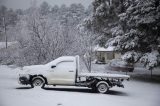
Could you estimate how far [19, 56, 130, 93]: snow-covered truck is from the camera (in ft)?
22.0

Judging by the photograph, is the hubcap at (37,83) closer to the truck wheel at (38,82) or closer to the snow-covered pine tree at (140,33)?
the truck wheel at (38,82)

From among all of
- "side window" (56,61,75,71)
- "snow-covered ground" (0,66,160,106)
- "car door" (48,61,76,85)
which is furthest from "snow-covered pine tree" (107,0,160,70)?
"car door" (48,61,76,85)

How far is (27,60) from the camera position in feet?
24.3

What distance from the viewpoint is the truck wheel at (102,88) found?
666 cm

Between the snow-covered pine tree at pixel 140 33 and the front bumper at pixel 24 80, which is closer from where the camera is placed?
the front bumper at pixel 24 80

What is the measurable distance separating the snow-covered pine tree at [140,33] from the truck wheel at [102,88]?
6.07ft

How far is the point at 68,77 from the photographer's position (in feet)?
22.2

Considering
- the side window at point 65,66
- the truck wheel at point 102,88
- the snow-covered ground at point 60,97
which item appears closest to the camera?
the snow-covered ground at point 60,97

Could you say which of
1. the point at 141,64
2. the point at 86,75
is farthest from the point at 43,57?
the point at 141,64

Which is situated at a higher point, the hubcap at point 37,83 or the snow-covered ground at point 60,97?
the hubcap at point 37,83

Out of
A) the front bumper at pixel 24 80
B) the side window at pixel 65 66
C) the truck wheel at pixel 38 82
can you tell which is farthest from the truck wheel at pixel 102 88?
the front bumper at pixel 24 80

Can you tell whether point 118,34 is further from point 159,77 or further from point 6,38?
point 6,38

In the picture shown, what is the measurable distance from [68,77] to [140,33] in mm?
2810

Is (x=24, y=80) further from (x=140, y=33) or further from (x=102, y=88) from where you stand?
(x=140, y=33)
